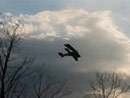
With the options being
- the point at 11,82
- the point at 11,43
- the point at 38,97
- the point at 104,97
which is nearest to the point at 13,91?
the point at 11,82

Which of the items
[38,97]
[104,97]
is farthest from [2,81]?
[104,97]

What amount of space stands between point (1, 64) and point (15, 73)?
1498 millimetres

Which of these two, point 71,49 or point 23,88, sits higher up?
point 71,49

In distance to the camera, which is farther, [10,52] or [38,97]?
[38,97]

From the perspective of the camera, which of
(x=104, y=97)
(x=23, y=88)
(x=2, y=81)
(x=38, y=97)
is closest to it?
(x=2, y=81)

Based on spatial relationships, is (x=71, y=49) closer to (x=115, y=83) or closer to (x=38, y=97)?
(x=38, y=97)

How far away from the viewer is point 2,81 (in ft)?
115

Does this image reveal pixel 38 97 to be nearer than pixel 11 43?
No

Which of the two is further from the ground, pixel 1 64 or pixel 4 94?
pixel 1 64

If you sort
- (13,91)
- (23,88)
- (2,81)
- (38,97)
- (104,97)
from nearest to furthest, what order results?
1. (2,81)
2. (13,91)
3. (23,88)
4. (38,97)
5. (104,97)

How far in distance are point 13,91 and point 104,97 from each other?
76.0ft

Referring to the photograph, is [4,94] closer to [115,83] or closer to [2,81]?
[2,81]

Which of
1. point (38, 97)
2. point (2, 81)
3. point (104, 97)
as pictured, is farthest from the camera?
point (104, 97)

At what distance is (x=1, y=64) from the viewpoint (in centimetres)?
3591
